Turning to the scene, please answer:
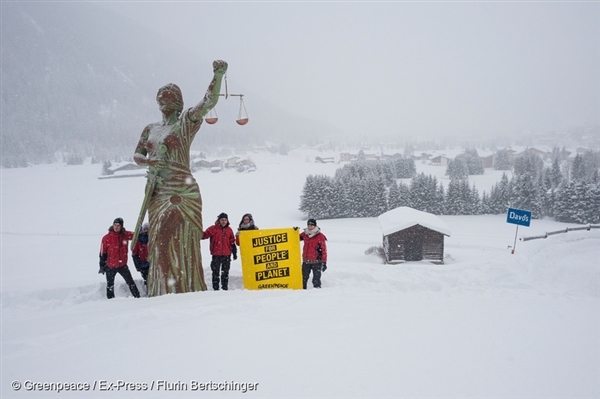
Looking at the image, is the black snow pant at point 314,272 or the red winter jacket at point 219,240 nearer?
the red winter jacket at point 219,240

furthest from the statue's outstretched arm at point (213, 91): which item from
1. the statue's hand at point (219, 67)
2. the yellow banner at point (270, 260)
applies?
the yellow banner at point (270, 260)

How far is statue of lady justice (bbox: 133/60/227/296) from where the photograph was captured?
255 inches

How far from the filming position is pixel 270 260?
7.52 meters

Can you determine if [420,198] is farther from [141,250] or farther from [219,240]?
[141,250]

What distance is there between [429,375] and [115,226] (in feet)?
22.9

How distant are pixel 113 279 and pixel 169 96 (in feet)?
14.3

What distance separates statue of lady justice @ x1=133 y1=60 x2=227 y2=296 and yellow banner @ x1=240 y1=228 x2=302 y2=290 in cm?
123

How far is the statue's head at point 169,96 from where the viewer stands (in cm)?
659

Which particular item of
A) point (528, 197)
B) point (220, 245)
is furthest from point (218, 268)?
point (528, 197)

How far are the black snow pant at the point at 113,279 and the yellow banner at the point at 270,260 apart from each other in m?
2.58

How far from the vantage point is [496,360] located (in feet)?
10.4

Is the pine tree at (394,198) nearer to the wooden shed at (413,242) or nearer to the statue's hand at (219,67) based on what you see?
the wooden shed at (413,242)

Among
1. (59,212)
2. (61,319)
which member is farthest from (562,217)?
(59,212)

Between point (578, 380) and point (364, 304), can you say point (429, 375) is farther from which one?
point (364, 304)
